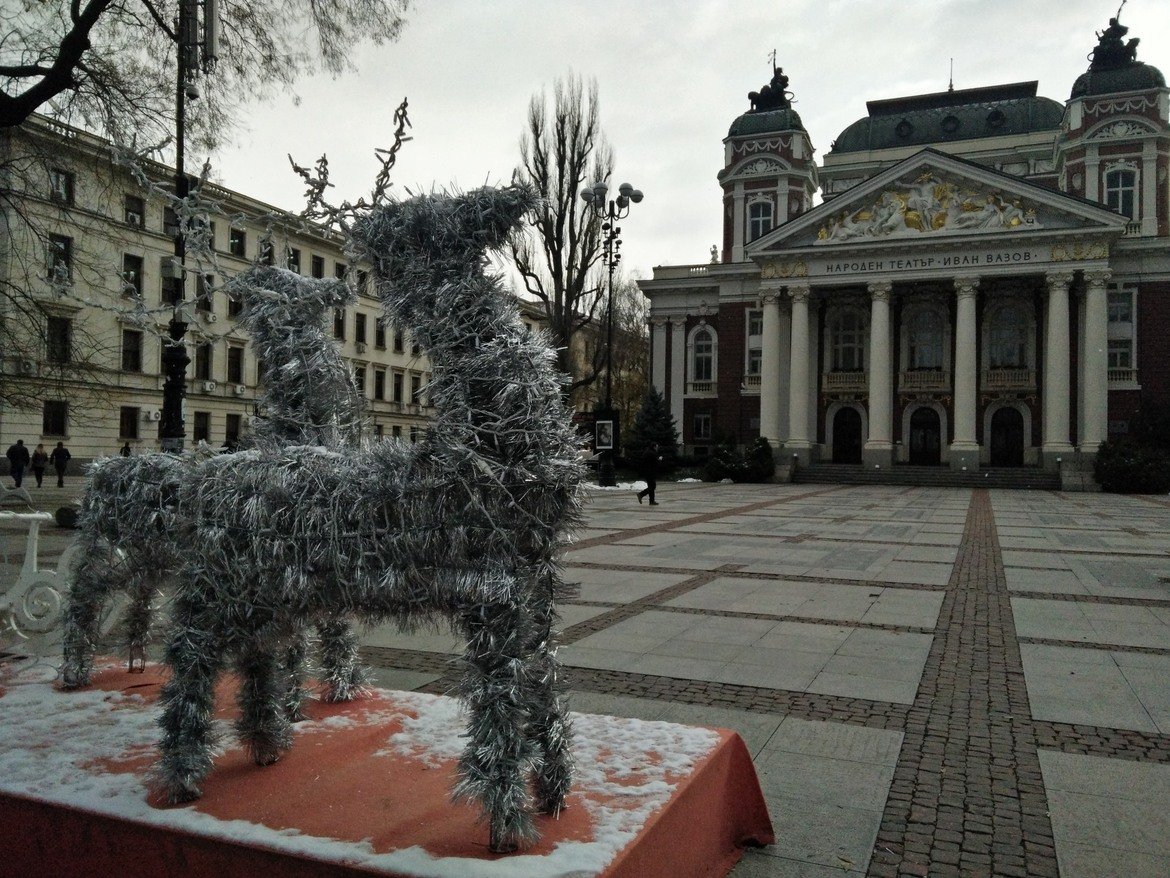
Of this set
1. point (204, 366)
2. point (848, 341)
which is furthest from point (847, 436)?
→ point (204, 366)

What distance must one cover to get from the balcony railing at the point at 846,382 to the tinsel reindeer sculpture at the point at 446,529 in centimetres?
4484

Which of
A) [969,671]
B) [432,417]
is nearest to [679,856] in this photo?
[432,417]

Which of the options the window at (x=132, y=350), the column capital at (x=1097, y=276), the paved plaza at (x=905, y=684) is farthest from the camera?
the column capital at (x=1097, y=276)

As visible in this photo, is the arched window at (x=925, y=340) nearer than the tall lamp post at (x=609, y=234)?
No

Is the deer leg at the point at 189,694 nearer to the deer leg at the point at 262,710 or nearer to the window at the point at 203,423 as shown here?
the deer leg at the point at 262,710

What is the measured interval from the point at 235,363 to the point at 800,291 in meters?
27.4

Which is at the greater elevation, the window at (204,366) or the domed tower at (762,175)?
the domed tower at (762,175)

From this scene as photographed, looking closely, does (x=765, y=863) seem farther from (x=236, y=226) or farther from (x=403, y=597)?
(x=236, y=226)

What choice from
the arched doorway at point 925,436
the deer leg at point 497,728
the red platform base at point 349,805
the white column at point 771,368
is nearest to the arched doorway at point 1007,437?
the arched doorway at point 925,436

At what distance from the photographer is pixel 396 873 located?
7.75 ft

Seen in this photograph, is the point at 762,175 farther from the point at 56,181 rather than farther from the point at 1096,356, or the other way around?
the point at 56,181

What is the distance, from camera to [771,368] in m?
44.2

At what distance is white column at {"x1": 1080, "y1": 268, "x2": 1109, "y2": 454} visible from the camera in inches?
1505

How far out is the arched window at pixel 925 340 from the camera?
1757 inches
